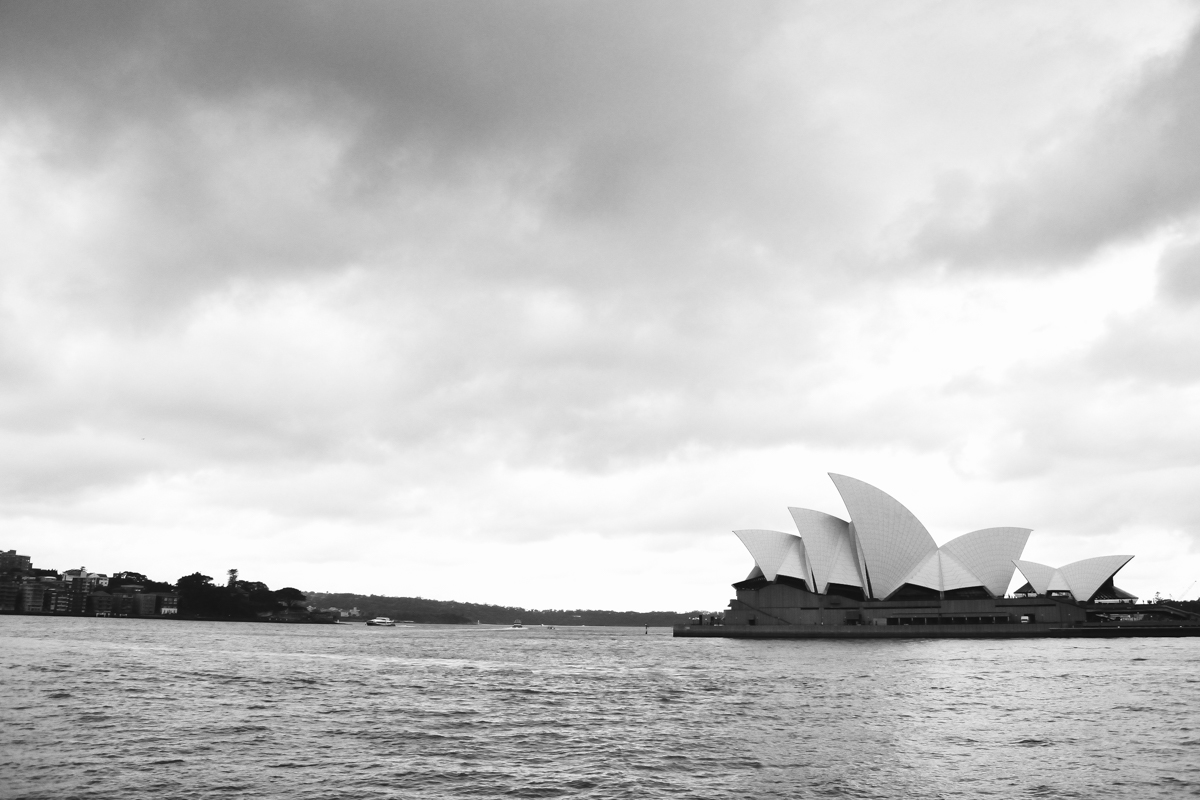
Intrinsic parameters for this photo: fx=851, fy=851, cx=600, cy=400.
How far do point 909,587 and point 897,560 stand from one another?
3889 mm

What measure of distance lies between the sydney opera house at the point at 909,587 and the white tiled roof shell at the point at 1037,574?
104mm

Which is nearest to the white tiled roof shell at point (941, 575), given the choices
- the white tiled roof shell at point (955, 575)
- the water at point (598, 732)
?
the white tiled roof shell at point (955, 575)

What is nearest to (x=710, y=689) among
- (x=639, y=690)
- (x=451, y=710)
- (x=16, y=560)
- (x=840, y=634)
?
(x=639, y=690)

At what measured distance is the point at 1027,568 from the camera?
8888cm

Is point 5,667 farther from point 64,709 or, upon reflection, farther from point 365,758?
point 365,758

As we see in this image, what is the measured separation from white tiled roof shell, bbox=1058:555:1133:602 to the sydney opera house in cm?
10

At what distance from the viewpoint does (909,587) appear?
85000 millimetres

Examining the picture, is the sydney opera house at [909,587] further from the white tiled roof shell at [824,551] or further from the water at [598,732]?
the water at [598,732]

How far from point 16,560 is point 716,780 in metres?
224

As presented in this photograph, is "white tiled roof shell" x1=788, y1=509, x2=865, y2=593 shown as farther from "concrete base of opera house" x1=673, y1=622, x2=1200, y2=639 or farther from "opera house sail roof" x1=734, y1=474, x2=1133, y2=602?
"concrete base of opera house" x1=673, y1=622, x2=1200, y2=639

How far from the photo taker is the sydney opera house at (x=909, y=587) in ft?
263

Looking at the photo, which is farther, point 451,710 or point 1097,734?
point 451,710

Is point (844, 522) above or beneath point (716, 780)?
above

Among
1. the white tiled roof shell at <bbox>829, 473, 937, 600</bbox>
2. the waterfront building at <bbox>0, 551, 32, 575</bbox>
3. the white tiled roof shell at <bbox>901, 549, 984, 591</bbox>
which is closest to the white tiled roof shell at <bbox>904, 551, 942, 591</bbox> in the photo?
the white tiled roof shell at <bbox>901, 549, 984, 591</bbox>
